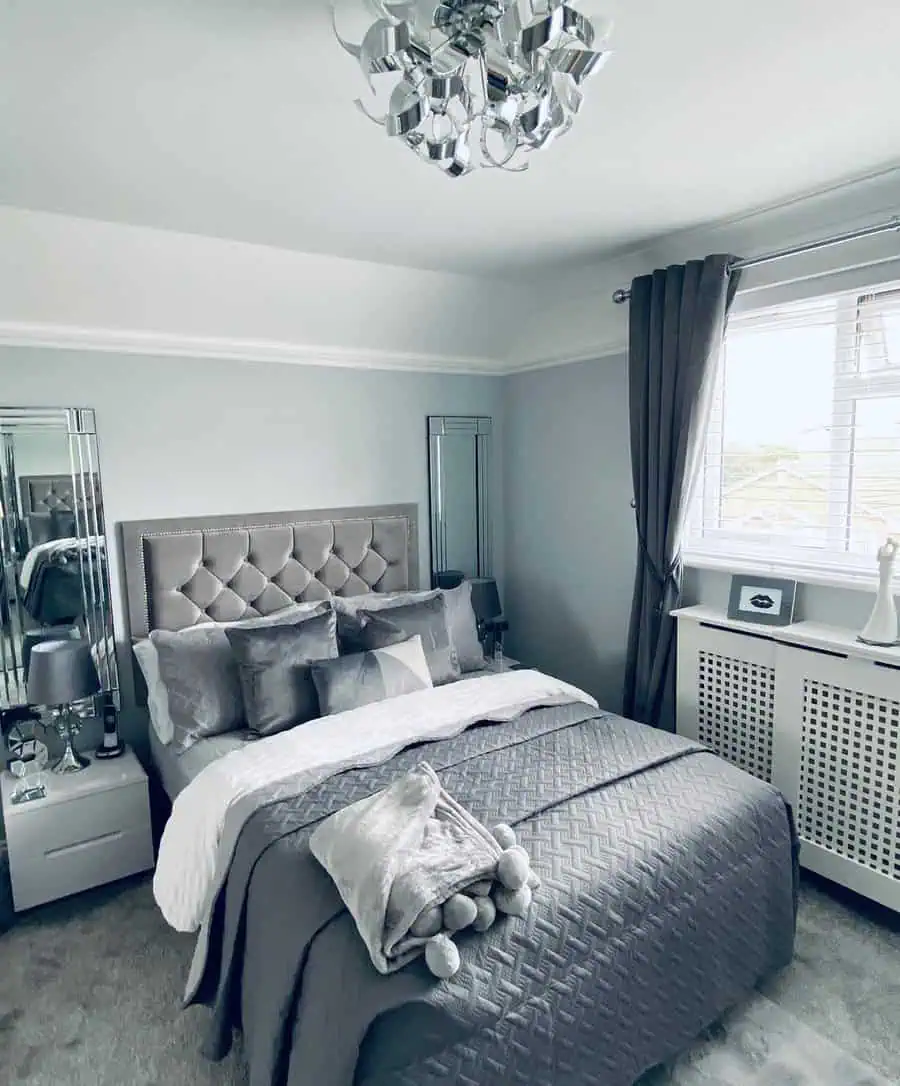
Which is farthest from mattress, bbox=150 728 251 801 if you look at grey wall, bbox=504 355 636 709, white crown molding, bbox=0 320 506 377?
grey wall, bbox=504 355 636 709

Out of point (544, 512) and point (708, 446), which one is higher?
point (708, 446)

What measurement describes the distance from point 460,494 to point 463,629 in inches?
38.2

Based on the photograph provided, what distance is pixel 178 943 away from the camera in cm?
234

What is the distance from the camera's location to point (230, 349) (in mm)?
3135

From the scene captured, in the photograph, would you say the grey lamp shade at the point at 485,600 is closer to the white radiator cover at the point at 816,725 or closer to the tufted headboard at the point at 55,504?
the white radiator cover at the point at 816,725

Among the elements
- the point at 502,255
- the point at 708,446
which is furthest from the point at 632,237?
the point at 708,446

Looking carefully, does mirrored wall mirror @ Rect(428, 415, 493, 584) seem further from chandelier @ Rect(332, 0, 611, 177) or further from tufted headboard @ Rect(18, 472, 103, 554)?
chandelier @ Rect(332, 0, 611, 177)

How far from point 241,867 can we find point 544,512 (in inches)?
99.0

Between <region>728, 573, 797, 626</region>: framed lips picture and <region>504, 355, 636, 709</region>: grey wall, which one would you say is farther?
<region>504, 355, 636, 709</region>: grey wall

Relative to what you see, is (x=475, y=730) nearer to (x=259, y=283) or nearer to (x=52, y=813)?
(x=52, y=813)

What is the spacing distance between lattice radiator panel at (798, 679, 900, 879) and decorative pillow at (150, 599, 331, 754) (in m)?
2.16

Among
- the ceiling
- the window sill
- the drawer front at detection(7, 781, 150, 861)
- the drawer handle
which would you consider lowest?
the drawer handle

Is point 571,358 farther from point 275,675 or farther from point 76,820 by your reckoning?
point 76,820

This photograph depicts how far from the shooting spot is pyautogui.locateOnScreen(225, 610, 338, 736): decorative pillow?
2592 mm
